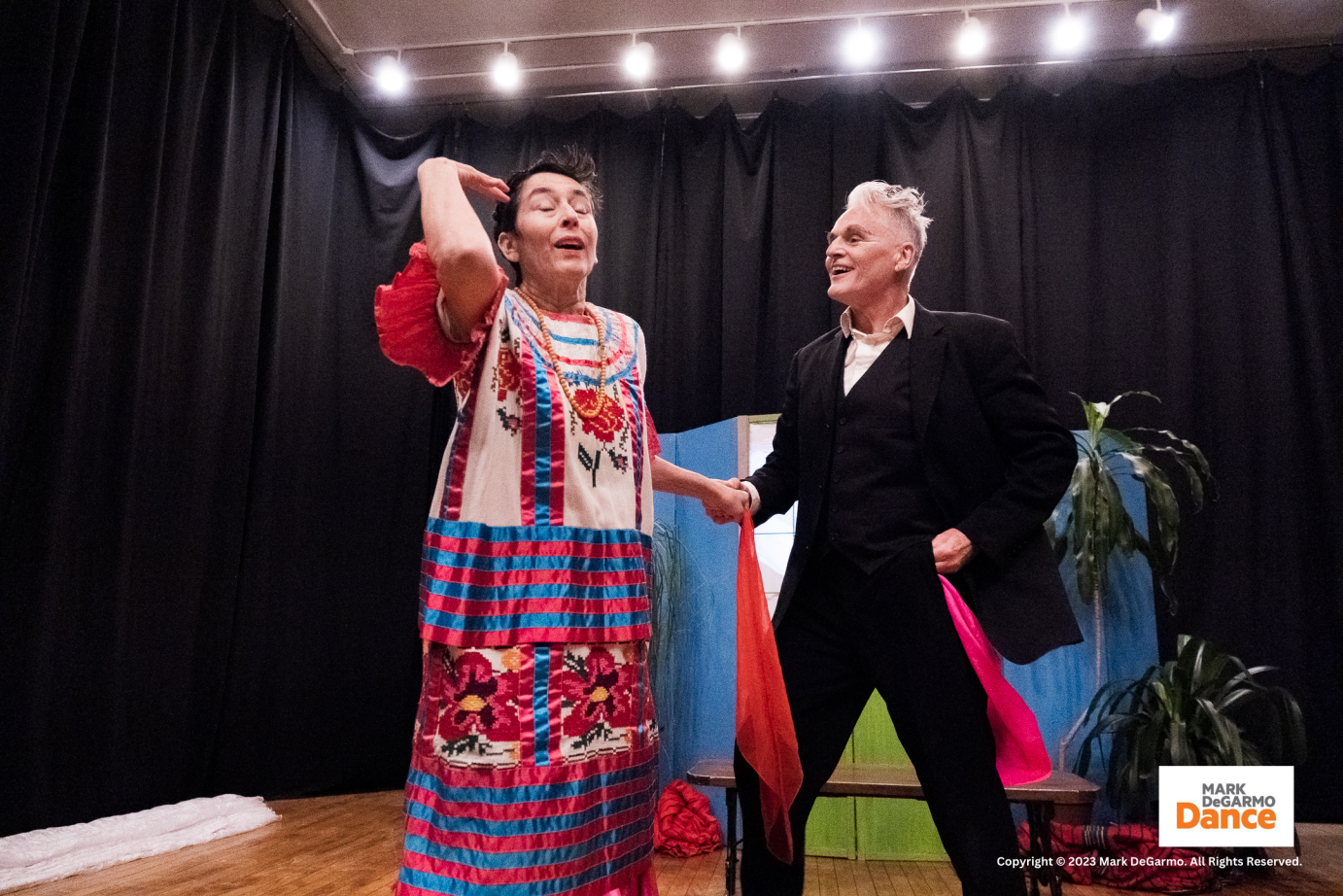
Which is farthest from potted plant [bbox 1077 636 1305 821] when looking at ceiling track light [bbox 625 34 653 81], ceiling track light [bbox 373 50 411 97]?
ceiling track light [bbox 373 50 411 97]

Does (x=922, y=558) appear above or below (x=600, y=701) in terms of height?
above

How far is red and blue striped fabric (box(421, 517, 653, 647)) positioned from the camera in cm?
134

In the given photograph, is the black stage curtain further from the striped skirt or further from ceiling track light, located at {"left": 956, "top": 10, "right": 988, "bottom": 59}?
the striped skirt

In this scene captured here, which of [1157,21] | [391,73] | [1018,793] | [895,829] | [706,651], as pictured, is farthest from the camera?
[391,73]

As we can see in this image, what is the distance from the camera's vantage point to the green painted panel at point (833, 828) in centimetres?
352

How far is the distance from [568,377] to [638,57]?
3489 mm

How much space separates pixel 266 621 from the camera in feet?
13.5

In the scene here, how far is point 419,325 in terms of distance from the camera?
1.35 m

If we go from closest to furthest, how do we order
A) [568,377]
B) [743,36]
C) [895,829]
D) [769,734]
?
[568,377]
[769,734]
[895,829]
[743,36]

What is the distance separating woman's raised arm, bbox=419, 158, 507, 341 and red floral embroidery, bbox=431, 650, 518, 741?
502 millimetres

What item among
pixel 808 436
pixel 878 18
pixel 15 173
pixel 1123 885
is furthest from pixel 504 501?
pixel 878 18

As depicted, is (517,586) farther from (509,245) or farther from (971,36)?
(971,36)

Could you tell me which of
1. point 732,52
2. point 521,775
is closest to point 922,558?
point 521,775

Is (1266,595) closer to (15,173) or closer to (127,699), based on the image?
(127,699)
